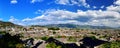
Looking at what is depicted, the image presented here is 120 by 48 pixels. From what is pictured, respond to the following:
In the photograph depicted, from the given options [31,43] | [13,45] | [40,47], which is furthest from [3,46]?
[31,43]

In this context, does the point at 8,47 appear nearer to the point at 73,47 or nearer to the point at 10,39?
the point at 10,39

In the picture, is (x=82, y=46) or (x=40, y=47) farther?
(x=82, y=46)

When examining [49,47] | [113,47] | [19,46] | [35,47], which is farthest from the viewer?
[35,47]

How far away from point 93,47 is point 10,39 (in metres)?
48.3

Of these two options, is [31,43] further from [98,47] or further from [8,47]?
[8,47]

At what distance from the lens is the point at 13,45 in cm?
10038

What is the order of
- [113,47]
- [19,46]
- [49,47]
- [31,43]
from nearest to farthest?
[19,46] < [49,47] < [113,47] < [31,43]

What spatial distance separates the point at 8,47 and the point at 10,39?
17658 mm

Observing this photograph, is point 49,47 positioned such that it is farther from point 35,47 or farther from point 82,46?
point 82,46

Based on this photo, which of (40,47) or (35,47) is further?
(35,47)

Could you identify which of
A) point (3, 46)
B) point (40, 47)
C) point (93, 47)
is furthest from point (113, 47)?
point (3, 46)

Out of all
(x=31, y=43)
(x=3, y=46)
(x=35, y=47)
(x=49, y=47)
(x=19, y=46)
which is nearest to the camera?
(x=3, y=46)

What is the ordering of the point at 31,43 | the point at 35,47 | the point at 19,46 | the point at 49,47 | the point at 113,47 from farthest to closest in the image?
the point at 31,43, the point at 35,47, the point at 113,47, the point at 49,47, the point at 19,46

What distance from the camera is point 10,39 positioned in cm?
11138
